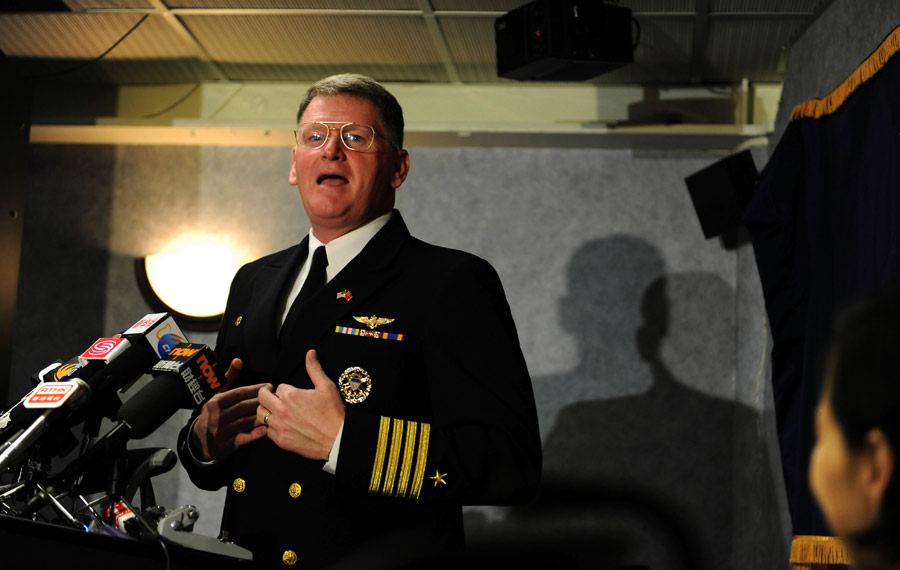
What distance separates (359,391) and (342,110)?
0.50m

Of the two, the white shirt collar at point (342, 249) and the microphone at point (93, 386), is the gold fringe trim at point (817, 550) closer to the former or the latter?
the white shirt collar at point (342, 249)

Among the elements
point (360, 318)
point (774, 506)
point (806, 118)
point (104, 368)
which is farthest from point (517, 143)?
point (104, 368)

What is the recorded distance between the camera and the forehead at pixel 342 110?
1573 millimetres

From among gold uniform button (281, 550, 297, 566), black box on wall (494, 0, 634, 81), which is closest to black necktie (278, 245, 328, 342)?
gold uniform button (281, 550, 297, 566)

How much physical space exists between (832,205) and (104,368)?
1756 mm

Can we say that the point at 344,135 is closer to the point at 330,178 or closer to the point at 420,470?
the point at 330,178

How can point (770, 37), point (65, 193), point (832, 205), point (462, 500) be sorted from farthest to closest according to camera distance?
1. point (65, 193)
2. point (770, 37)
3. point (832, 205)
4. point (462, 500)

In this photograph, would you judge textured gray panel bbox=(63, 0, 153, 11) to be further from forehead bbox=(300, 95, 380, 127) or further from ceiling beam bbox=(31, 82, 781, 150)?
forehead bbox=(300, 95, 380, 127)

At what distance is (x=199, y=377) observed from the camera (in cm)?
133

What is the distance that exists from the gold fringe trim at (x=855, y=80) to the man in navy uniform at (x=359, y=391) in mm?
1051

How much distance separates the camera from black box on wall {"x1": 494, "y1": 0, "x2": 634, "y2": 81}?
285 centimetres

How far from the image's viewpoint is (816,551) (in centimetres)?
213

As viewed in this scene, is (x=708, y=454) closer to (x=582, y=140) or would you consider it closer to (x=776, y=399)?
(x=776, y=399)

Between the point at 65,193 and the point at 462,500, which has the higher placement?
the point at 65,193
